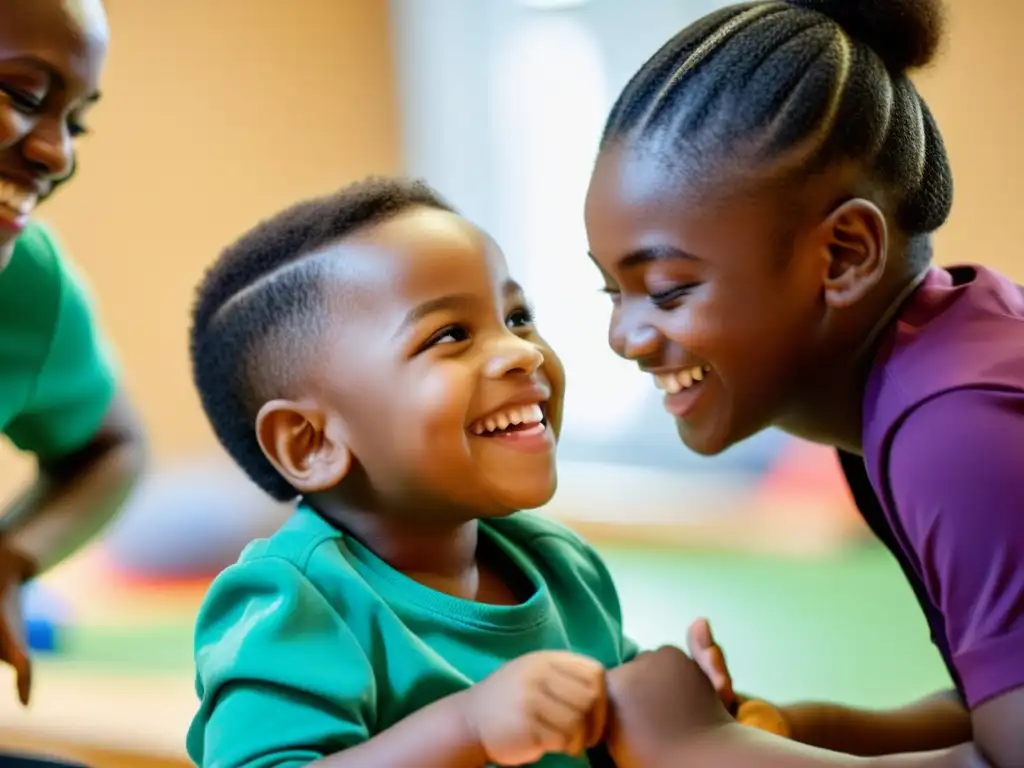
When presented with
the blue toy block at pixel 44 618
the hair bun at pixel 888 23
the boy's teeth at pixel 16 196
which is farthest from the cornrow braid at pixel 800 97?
the blue toy block at pixel 44 618

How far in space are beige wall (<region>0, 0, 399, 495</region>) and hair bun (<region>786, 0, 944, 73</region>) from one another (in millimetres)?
1035

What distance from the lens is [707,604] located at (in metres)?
1.36

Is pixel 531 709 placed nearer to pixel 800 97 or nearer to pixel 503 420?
pixel 503 420

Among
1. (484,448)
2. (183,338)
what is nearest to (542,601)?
(484,448)

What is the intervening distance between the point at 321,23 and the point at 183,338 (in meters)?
0.48

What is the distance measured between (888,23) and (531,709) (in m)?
0.41

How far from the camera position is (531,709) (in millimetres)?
549

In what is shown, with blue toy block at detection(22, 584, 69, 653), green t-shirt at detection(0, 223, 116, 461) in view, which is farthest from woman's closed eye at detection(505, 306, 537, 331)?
blue toy block at detection(22, 584, 69, 653)

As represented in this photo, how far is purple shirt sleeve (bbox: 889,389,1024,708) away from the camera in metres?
0.51

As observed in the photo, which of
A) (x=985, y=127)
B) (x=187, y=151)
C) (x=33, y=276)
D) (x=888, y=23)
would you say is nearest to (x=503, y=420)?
(x=888, y=23)

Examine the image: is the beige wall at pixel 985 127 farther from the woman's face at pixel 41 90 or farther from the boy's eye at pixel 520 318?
the woman's face at pixel 41 90

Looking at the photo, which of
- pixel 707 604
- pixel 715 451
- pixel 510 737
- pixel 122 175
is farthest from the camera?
pixel 122 175

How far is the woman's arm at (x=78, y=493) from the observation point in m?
0.87

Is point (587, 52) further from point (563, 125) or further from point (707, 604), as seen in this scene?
point (707, 604)
